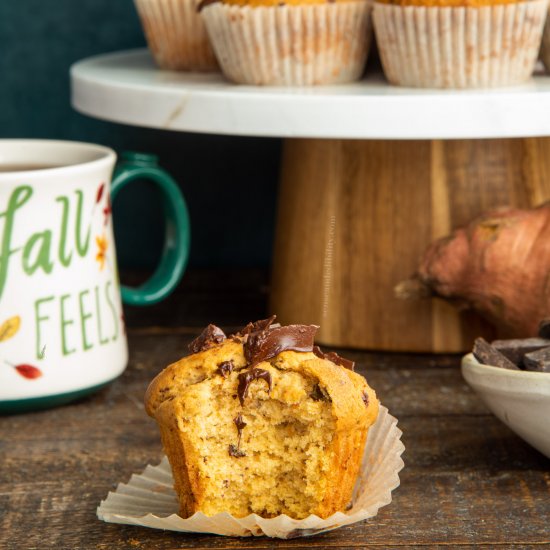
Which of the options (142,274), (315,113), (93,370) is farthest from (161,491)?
(142,274)

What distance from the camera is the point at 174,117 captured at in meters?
0.92

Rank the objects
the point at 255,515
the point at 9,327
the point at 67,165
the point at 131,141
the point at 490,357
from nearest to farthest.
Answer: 1. the point at 255,515
2. the point at 490,357
3. the point at 9,327
4. the point at 67,165
5. the point at 131,141

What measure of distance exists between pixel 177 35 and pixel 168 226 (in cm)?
19

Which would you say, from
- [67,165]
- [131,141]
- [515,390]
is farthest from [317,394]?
[131,141]

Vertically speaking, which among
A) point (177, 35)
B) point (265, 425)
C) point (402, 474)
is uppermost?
point (177, 35)

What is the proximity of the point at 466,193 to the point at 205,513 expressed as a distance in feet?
1.56

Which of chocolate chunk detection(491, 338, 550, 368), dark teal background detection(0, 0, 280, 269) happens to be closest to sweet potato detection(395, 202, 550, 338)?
chocolate chunk detection(491, 338, 550, 368)

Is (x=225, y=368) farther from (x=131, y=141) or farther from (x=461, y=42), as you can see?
(x=131, y=141)

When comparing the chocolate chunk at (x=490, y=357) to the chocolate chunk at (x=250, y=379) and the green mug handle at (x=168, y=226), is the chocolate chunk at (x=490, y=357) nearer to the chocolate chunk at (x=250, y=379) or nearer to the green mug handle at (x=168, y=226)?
the chocolate chunk at (x=250, y=379)

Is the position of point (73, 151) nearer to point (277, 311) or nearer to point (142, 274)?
point (277, 311)

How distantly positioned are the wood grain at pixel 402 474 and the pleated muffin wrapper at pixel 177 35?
31cm

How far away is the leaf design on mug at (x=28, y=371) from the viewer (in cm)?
89

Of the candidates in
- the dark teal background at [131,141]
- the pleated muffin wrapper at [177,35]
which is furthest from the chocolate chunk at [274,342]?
the dark teal background at [131,141]

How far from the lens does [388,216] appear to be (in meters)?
1.04
